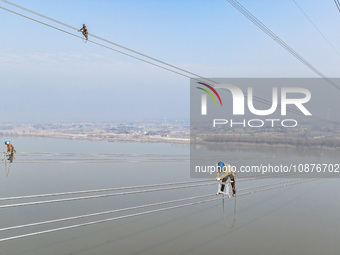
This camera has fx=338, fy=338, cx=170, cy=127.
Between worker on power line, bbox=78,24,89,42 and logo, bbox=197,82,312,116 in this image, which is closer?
worker on power line, bbox=78,24,89,42

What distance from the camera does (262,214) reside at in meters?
19.7

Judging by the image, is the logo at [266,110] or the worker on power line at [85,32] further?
the logo at [266,110]

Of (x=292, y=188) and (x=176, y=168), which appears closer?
(x=292, y=188)

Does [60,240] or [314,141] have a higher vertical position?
[314,141]

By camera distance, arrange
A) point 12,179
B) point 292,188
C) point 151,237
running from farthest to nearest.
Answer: point 292,188 → point 12,179 → point 151,237

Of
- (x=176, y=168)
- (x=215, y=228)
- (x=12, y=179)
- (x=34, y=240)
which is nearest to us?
(x=34, y=240)

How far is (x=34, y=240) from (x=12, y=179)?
39.7 feet

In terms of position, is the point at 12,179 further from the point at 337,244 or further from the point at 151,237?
the point at 337,244

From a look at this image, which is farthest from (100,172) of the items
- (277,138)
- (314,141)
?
(314,141)

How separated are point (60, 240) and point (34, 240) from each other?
105 centimetres

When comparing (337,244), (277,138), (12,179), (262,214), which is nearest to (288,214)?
(262,214)

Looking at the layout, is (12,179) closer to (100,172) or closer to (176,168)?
(100,172)

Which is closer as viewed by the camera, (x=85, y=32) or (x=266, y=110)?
→ (x=85, y=32)

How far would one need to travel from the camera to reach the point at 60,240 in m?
14.6
